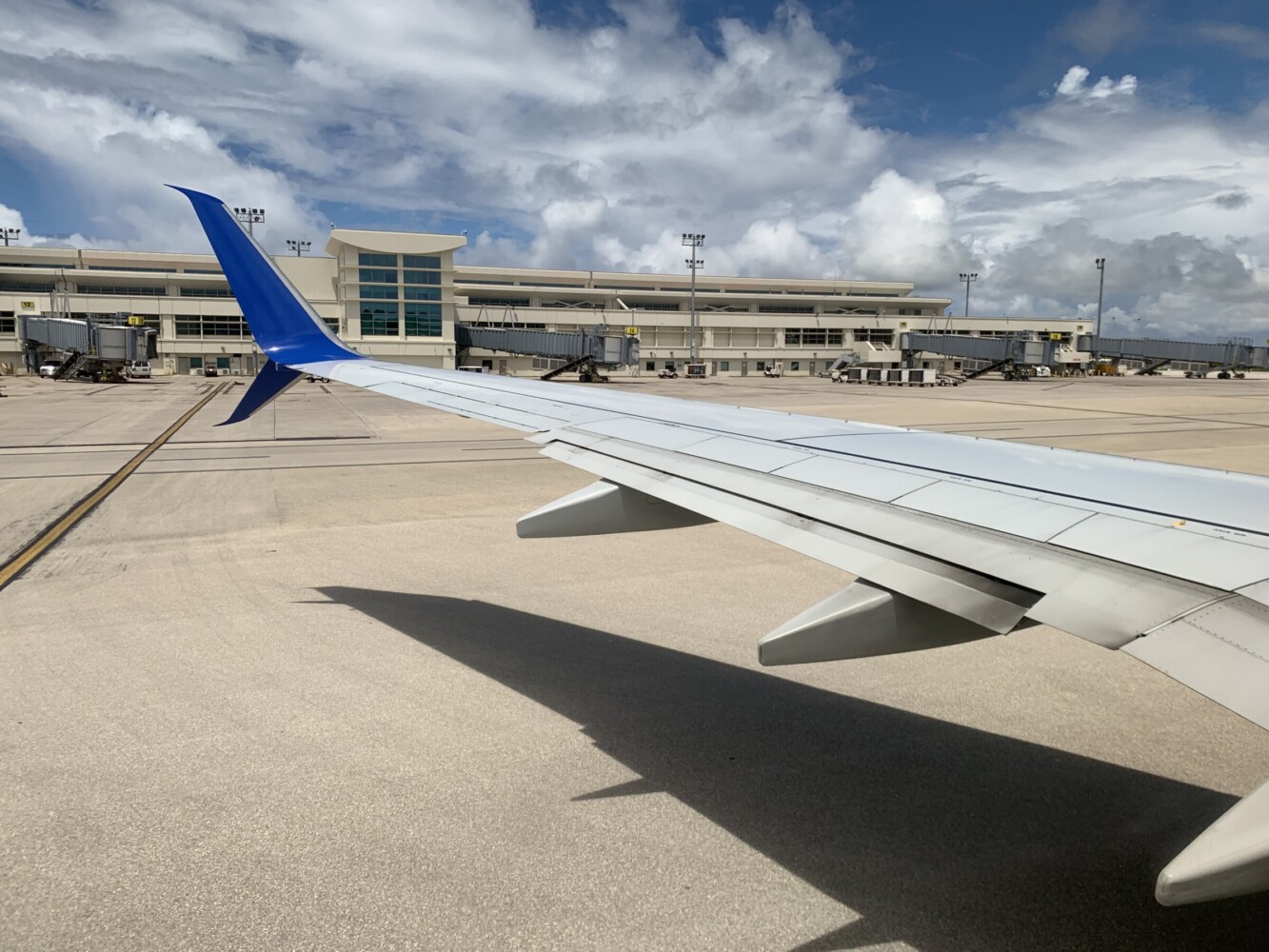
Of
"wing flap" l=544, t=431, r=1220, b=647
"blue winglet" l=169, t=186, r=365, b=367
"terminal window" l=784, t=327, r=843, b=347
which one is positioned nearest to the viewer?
"wing flap" l=544, t=431, r=1220, b=647

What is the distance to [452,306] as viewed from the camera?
91.0 metres

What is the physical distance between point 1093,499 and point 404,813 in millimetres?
3926

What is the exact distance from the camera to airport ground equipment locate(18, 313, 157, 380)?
6775 centimetres

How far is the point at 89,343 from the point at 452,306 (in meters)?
33.9

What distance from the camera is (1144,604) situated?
8.68 ft

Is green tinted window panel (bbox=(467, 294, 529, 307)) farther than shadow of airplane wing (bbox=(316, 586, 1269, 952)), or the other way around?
green tinted window panel (bbox=(467, 294, 529, 307))

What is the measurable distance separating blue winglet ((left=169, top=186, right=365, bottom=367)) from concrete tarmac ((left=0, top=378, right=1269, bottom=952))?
2625 mm

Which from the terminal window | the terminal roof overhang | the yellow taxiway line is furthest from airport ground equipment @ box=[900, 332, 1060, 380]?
the yellow taxiway line

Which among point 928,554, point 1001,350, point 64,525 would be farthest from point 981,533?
point 1001,350

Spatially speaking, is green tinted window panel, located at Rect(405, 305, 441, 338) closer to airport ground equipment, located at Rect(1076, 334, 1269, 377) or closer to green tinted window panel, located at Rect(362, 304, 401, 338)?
green tinted window panel, located at Rect(362, 304, 401, 338)

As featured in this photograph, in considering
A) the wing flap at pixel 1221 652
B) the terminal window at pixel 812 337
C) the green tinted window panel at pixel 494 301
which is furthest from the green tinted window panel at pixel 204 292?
the wing flap at pixel 1221 652

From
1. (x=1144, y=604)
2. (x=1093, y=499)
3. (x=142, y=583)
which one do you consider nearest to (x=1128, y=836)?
(x=1093, y=499)

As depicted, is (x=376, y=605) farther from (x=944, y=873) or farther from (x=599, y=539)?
(x=944, y=873)

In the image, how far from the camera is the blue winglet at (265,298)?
769 centimetres
